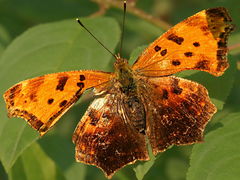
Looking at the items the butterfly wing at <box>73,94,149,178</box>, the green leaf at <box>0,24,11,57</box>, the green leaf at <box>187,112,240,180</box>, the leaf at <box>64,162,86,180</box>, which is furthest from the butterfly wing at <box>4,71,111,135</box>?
the green leaf at <box>0,24,11,57</box>

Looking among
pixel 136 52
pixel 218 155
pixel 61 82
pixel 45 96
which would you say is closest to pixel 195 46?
pixel 136 52

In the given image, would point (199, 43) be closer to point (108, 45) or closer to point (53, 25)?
point (108, 45)

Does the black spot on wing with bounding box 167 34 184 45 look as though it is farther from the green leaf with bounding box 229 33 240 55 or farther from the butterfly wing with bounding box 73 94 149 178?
the green leaf with bounding box 229 33 240 55

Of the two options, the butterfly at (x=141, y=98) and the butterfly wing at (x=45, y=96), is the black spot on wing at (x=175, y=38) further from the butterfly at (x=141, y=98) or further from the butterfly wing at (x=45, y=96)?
the butterfly wing at (x=45, y=96)

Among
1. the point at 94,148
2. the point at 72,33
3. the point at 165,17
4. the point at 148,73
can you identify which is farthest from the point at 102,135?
the point at 165,17

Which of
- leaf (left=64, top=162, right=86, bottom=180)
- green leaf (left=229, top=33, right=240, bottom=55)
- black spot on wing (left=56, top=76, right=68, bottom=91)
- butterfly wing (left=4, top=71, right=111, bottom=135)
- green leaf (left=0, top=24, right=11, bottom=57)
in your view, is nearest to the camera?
butterfly wing (left=4, top=71, right=111, bottom=135)

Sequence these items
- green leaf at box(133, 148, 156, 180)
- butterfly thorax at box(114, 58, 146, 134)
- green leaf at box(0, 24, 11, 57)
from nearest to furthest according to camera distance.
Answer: green leaf at box(133, 148, 156, 180) < butterfly thorax at box(114, 58, 146, 134) < green leaf at box(0, 24, 11, 57)

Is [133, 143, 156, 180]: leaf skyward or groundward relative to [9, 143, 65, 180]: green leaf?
groundward

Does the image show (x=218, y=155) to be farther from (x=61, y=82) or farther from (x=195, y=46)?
(x=61, y=82)
